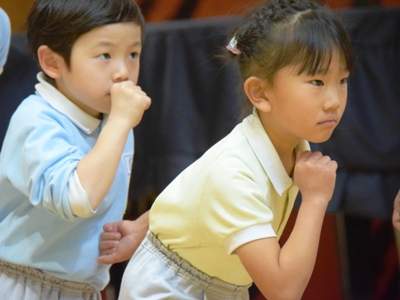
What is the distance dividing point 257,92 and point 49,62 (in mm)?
520

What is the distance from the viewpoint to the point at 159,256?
1295 mm

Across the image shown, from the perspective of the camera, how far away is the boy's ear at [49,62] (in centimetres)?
147

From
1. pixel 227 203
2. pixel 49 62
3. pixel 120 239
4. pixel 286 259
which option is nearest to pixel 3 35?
pixel 49 62

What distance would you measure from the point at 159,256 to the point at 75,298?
0.30 meters

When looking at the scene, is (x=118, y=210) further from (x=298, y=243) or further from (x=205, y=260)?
(x=298, y=243)

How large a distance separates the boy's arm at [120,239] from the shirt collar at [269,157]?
0.40m

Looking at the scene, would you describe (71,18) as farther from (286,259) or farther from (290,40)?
(286,259)

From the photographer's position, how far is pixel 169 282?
4.16 ft

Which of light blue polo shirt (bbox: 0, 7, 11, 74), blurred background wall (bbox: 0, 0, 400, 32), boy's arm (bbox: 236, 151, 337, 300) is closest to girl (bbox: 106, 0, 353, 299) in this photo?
boy's arm (bbox: 236, 151, 337, 300)

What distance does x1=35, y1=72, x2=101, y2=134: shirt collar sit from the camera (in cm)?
144

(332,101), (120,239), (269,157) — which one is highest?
(332,101)

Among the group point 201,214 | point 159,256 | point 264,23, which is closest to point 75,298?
point 159,256

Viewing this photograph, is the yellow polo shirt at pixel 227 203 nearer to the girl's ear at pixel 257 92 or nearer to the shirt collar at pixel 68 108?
the girl's ear at pixel 257 92

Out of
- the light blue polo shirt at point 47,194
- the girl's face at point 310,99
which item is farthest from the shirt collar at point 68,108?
the girl's face at point 310,99
